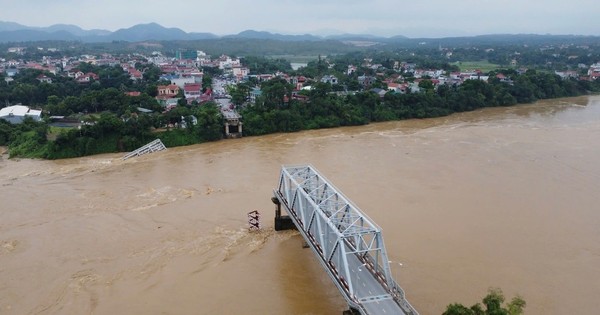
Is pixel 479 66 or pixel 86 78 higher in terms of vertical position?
pixel 479 66

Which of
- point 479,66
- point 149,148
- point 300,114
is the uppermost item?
point 479,66

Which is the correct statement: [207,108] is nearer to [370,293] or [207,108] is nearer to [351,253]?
[351,253]

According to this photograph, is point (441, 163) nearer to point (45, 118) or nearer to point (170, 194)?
point (170, 194)

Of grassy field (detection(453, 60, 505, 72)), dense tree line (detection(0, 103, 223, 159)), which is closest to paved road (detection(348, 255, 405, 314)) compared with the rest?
dense tree line (detection(0, 103, 223, 159))

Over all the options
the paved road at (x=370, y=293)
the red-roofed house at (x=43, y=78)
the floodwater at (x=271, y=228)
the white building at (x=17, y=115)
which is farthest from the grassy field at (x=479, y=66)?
the paved road at (x=370, y=293)

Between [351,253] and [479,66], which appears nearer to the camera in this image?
[351,253]

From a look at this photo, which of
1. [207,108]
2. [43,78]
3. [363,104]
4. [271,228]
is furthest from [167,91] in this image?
[271,228]

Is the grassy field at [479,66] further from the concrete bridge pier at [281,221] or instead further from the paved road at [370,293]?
the paved road at [370,293]

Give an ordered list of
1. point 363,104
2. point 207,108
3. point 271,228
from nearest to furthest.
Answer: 1. point 271,228
2. point 207,108
3. point 363,104
